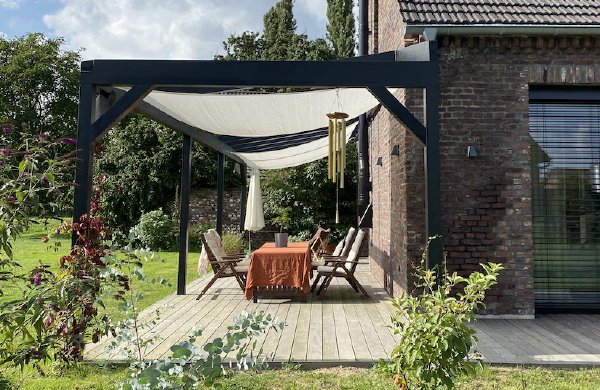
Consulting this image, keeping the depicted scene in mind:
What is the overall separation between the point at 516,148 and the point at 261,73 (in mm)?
3083

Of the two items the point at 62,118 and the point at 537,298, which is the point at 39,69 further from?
the point at 537,298

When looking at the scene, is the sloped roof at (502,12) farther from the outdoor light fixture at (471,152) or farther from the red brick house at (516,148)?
the outdoor light fixture at (471,152)

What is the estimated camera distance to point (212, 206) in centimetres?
1502

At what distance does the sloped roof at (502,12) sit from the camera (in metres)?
5.12

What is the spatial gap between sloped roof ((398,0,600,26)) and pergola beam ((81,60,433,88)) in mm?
1256

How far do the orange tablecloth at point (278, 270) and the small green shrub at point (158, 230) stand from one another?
8.03 meters

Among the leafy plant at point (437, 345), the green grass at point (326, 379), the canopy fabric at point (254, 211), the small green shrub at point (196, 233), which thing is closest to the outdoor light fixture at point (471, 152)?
the green grass at point (326, 379)

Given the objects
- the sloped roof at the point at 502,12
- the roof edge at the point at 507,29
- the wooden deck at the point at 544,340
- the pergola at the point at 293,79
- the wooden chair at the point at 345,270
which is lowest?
the wooden deck at the point at 544,340

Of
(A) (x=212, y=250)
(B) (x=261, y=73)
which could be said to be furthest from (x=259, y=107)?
(A) (x=212, y=250)

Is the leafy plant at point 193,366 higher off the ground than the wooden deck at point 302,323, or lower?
higher

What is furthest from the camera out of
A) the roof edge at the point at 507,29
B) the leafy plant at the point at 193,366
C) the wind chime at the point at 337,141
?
the wind chime at the point at 337,141

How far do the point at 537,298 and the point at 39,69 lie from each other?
76.8 feet

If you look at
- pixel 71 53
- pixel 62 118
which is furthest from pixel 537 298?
pixel 71 53

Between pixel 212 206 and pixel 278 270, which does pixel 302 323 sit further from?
pixel 212 206
